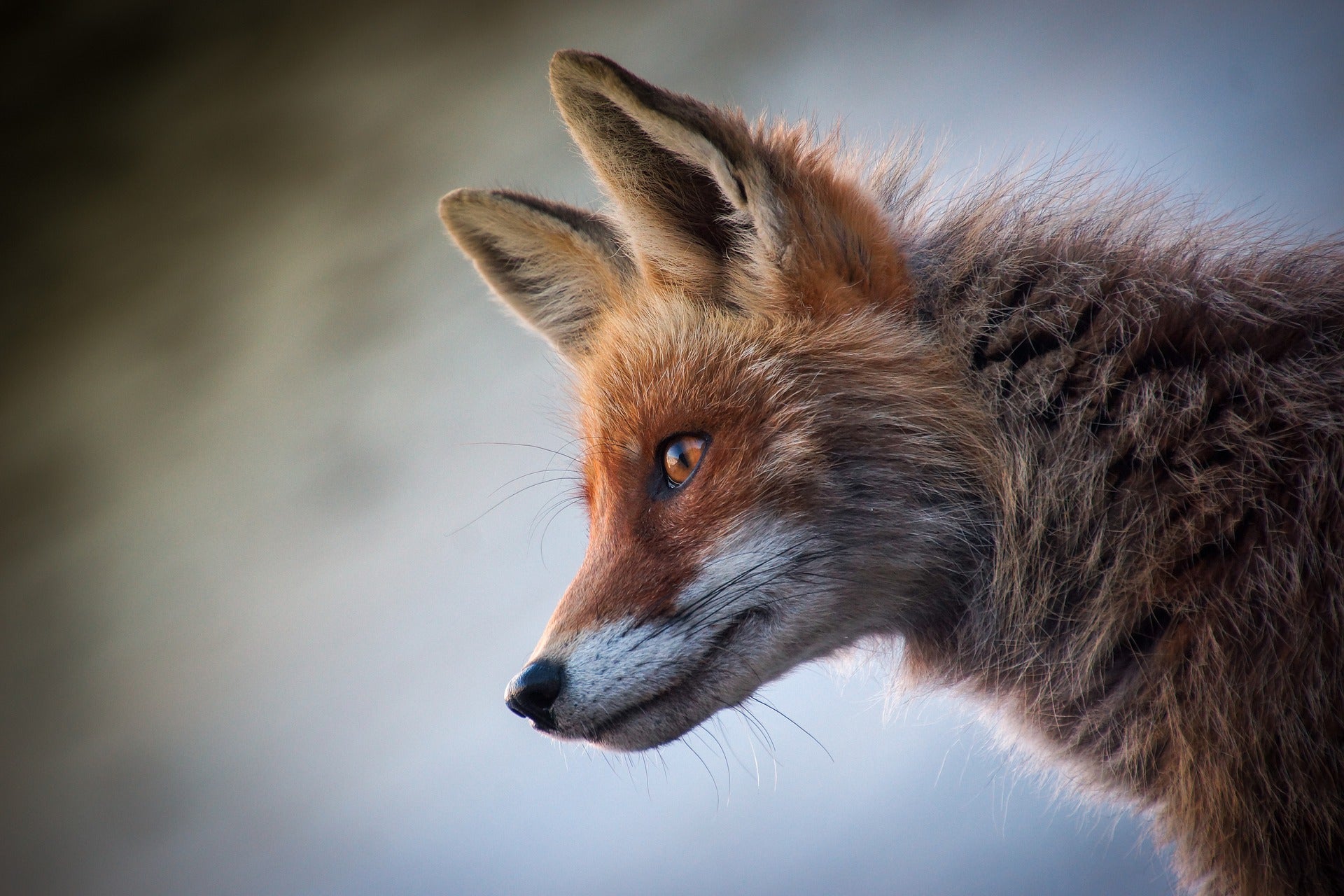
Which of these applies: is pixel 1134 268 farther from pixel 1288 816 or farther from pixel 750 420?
pixel 1288 816

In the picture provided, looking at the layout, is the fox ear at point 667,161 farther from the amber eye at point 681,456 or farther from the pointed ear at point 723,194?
the amber eye at point 681,456

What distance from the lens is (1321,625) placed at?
1055 mm

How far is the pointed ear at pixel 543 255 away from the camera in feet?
5.67

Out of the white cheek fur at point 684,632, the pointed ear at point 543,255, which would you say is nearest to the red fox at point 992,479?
the white cheek fur at point 684,632

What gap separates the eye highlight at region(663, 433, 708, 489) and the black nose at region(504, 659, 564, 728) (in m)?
0.34

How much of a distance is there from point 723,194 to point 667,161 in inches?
4.1

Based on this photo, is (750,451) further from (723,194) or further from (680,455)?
(723,194)

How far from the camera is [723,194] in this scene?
54.6 inches

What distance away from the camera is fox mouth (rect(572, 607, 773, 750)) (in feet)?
4.26

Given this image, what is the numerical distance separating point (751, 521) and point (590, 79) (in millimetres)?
676

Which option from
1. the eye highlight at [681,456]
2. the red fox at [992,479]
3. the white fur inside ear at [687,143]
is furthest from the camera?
the eye highlight at [681,456]

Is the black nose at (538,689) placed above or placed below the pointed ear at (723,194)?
below

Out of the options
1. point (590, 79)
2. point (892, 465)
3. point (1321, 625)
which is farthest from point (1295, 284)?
point (590, 79)

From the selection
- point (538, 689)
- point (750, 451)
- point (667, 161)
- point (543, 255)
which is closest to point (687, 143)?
point (667, 161)
